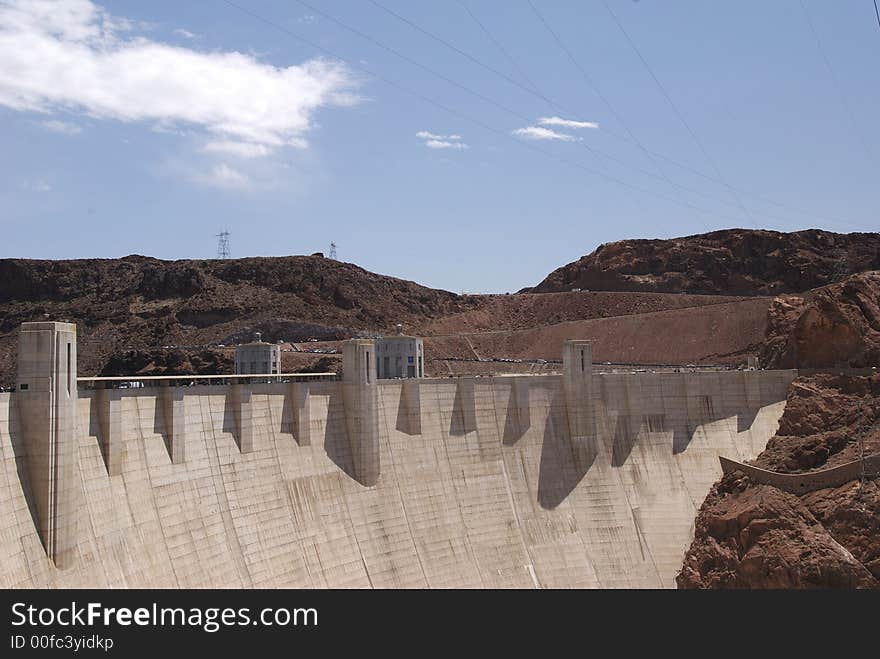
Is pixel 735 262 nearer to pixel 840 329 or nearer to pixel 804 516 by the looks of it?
pixel 840 329

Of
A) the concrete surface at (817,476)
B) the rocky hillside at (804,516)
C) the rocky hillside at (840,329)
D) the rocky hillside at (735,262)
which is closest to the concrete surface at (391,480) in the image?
the rocky hillside at (804,516)

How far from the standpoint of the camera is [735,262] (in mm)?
108125

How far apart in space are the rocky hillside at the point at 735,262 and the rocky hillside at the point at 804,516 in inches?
2596

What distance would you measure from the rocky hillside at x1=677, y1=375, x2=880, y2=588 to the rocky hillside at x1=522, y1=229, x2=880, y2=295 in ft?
216

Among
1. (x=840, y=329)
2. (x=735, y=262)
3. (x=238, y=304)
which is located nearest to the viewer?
(x=840, y=329)

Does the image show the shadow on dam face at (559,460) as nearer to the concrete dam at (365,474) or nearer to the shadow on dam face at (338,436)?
the concrete dam at (365,474)

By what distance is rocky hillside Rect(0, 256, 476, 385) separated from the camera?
87188mm

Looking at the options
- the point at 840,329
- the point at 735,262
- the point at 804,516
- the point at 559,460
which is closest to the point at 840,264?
the point at 735,262

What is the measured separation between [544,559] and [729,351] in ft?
154

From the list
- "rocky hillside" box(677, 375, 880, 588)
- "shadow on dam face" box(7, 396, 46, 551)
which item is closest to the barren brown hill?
"rocky hillside" box(677, 375, 880, 588)

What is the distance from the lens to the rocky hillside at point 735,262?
340ft

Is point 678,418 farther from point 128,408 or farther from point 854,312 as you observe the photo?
point 128,408

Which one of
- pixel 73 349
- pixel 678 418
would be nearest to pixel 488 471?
pixel 678 418

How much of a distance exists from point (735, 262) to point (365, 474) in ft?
282
